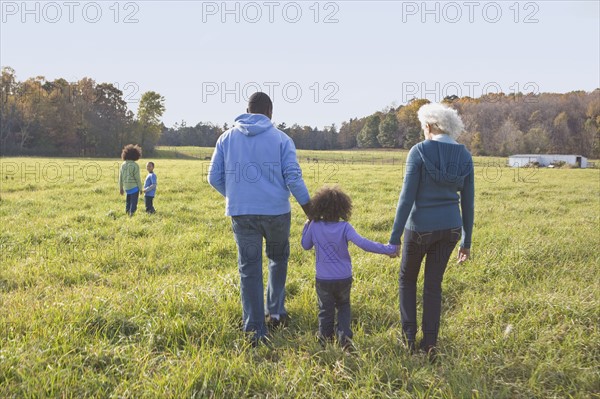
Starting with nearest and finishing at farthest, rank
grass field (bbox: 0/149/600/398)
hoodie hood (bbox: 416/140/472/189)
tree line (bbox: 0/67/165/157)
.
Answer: grass field (bbox: 0/149/600/398), hoodie hood (bbox: 416/140/472/189), tree line (bbox: 0/67/165/157)

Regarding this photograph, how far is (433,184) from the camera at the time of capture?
3.50 meters

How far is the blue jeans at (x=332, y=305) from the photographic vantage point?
372cm

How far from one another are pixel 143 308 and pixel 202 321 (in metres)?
0.60

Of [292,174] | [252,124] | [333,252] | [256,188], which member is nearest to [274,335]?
[333,252]

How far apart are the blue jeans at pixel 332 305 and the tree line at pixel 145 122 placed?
162 feet

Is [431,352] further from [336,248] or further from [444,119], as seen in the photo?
[444,119]

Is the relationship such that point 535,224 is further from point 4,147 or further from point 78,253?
point 4,147

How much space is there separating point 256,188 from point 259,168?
0.59ft

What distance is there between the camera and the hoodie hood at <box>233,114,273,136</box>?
3715mm

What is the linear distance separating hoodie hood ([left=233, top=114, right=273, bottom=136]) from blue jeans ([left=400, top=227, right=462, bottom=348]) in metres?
1.52

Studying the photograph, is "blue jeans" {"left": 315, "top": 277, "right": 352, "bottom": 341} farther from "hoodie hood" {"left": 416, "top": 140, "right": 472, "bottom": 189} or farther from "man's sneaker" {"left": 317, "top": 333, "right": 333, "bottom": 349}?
"hoodie hood" {"left": 416, "top": 140, "right": 472, "bottom": 189}

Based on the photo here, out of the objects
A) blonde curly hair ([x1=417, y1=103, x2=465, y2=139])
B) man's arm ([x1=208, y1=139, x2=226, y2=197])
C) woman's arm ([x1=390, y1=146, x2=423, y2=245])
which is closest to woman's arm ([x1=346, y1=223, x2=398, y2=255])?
woman's arm ([x1=390, y1=146, x2=423, y2=245])

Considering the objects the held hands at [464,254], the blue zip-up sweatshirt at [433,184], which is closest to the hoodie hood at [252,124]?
the blue zip-up sweatshirt at [433,184]

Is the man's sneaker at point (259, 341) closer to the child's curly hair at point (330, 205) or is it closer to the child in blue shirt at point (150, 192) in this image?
the child's curly hair at point (330, 205)
